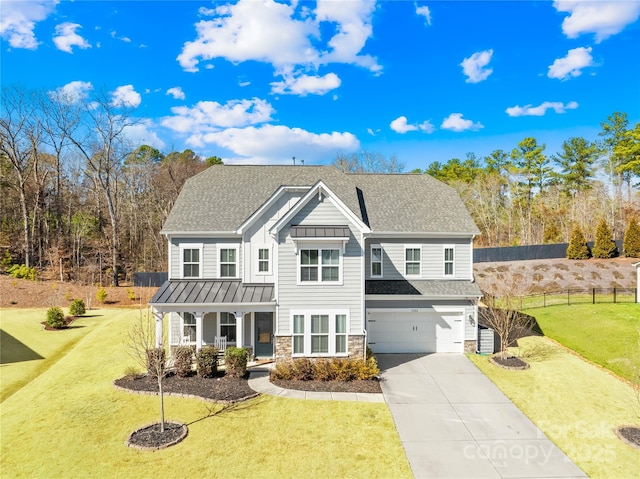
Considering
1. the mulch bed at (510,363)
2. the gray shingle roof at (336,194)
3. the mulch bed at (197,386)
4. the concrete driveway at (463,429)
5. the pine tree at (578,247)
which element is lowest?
the concrete driveway at (463,429)

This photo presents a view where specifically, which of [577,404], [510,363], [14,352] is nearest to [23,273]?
[14,352]

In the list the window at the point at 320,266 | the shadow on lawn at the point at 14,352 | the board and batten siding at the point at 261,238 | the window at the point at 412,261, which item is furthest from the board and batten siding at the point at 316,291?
the shadow on lawn at the point at 14,352

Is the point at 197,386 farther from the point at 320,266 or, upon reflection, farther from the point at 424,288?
the point at 424,288

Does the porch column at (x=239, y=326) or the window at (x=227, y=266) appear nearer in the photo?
the porch column at (x=239, y=326)

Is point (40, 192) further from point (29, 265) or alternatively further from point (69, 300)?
point (69, 300)

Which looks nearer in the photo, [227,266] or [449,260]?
[227,266]

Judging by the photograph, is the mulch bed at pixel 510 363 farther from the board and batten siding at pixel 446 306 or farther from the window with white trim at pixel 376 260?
the window with white trim at pixel 376 260
